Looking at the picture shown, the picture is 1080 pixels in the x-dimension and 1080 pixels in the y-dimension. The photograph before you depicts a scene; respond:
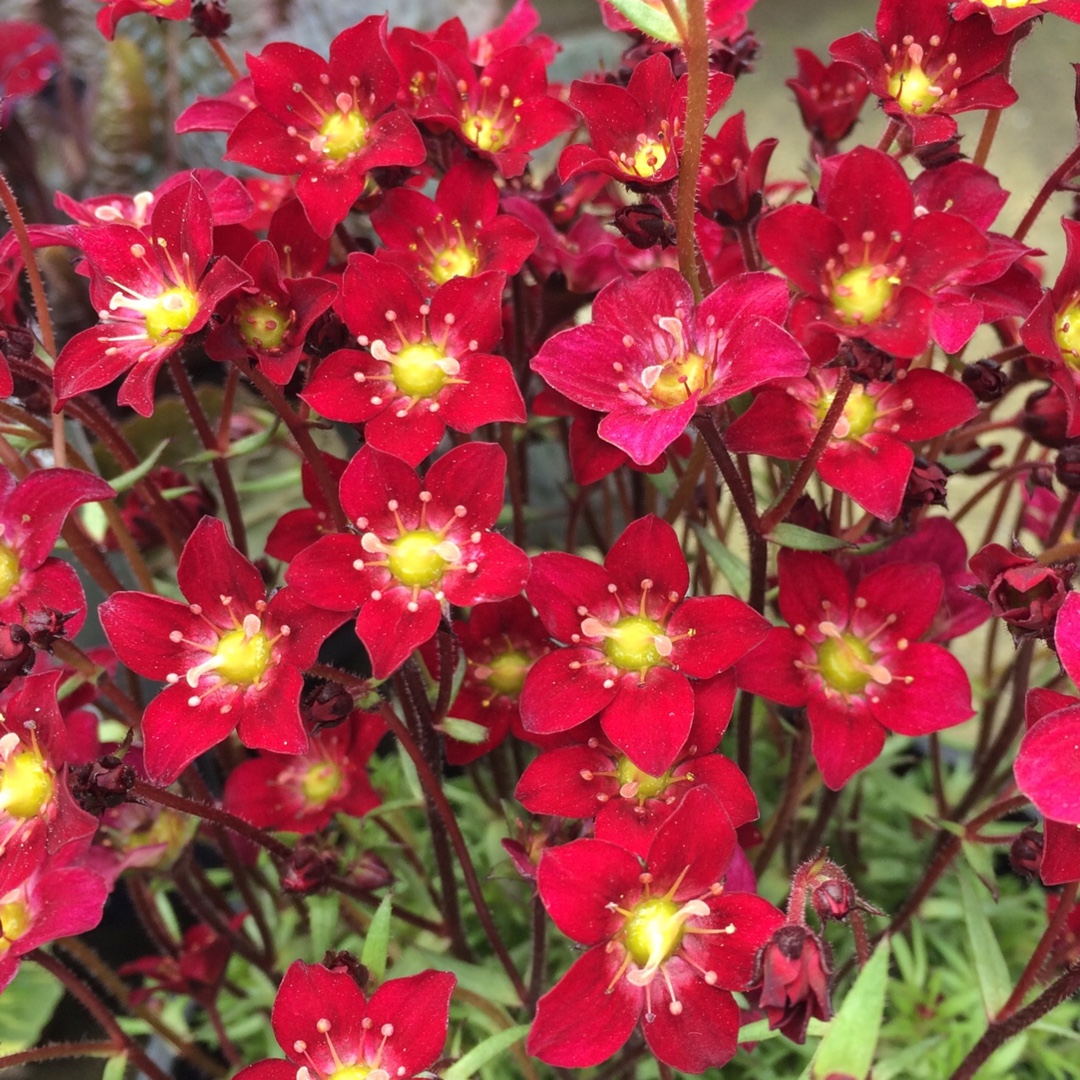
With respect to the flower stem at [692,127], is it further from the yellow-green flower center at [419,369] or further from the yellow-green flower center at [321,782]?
the yellow-green flower center at [321,782]

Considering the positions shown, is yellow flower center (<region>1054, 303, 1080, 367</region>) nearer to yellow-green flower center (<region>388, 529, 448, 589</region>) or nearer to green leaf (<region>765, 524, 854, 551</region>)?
green leaf (<region>765, 524, 854, 551</region>)

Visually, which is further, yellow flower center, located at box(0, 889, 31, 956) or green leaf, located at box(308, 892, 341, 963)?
green leaf, located at box(308, 892, 341, 963)

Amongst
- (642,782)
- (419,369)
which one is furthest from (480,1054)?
(419,369)

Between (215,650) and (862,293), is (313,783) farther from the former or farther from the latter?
(862,293)

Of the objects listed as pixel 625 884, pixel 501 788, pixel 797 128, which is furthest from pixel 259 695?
pixel 797 128

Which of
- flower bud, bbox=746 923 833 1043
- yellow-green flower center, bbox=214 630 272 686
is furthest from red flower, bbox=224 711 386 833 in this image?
flower bud, bbox=746 923 833 1043

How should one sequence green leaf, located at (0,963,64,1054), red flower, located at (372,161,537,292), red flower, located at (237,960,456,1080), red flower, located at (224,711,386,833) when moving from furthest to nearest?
green leaf, located at (0,963,64,1054)
red flower, located at (224,711,386,833)
red flower, located at (372,161,537,292)
red flower, located at (237,960,456,1080)

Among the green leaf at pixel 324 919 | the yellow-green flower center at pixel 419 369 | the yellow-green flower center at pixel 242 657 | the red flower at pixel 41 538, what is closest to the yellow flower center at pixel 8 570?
the red flower at pixel 41 538
